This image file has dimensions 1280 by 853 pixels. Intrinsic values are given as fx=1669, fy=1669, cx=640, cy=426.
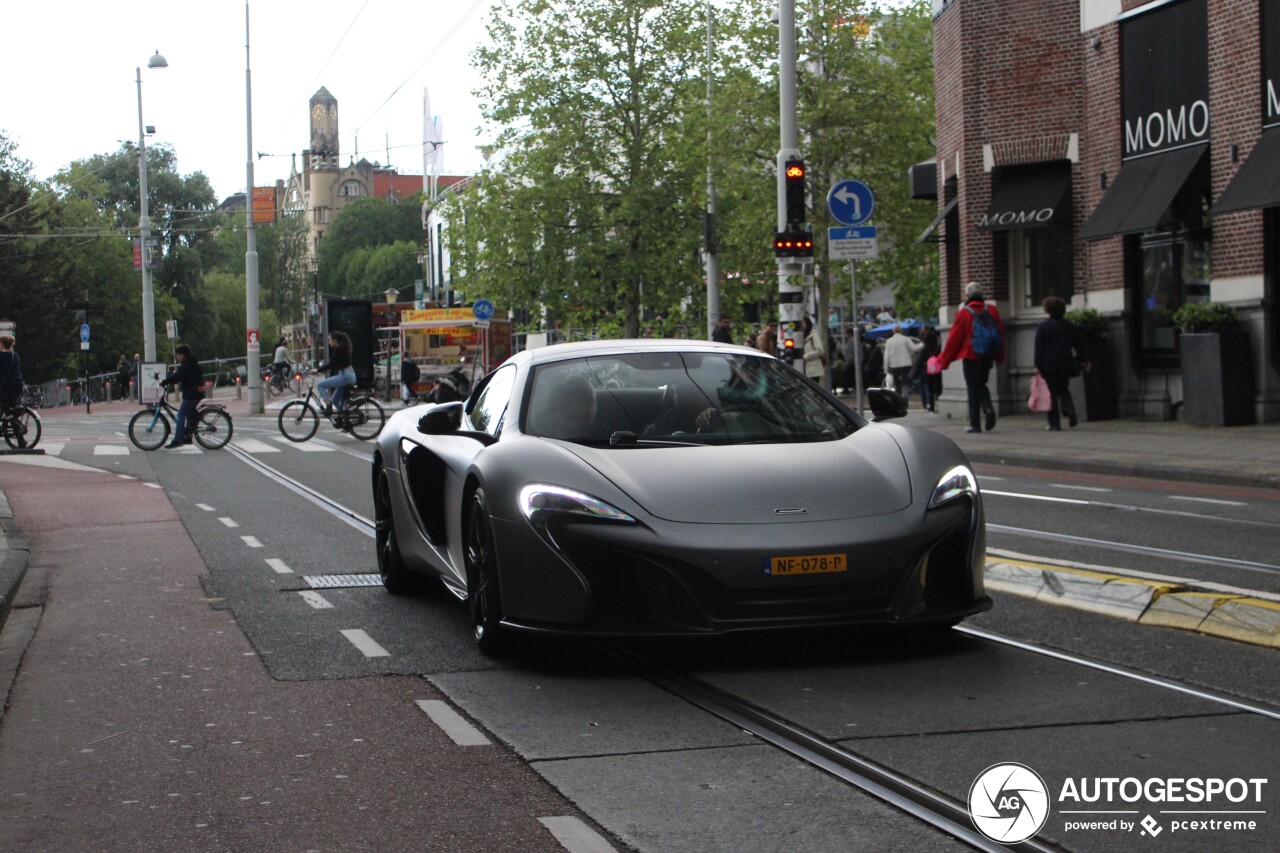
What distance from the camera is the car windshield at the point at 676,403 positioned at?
7016mm

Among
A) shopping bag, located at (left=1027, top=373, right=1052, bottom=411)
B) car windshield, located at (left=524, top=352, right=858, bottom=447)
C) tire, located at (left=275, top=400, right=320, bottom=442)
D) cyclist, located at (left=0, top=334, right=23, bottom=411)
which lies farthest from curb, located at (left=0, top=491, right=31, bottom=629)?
shopping bag, located at (left=1027, top=373, right=1052, bottom=411)

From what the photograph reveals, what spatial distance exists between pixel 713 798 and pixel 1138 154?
67.8 feet

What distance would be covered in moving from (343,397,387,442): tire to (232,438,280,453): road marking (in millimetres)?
1334

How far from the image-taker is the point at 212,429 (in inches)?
995

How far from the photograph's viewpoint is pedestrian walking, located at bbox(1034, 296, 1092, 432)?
2169 centimetres

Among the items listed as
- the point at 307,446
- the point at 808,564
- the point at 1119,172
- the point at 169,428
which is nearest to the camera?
the point at 808,564

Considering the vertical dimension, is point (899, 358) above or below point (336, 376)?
above

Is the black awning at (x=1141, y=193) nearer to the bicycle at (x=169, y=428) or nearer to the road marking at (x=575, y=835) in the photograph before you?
the bicycle at (x=169, y=428)

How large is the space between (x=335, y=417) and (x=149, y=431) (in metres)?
2.79

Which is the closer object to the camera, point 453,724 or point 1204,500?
point 453,724

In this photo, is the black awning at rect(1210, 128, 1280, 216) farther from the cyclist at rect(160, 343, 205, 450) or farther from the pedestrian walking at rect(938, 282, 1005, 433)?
the cyclist at rect(160, 343, 205, 450)

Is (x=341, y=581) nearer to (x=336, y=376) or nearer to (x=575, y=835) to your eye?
(x=575, y=835)

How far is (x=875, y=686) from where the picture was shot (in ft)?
19.7

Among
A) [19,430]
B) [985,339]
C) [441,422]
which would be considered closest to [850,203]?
[985,339]
